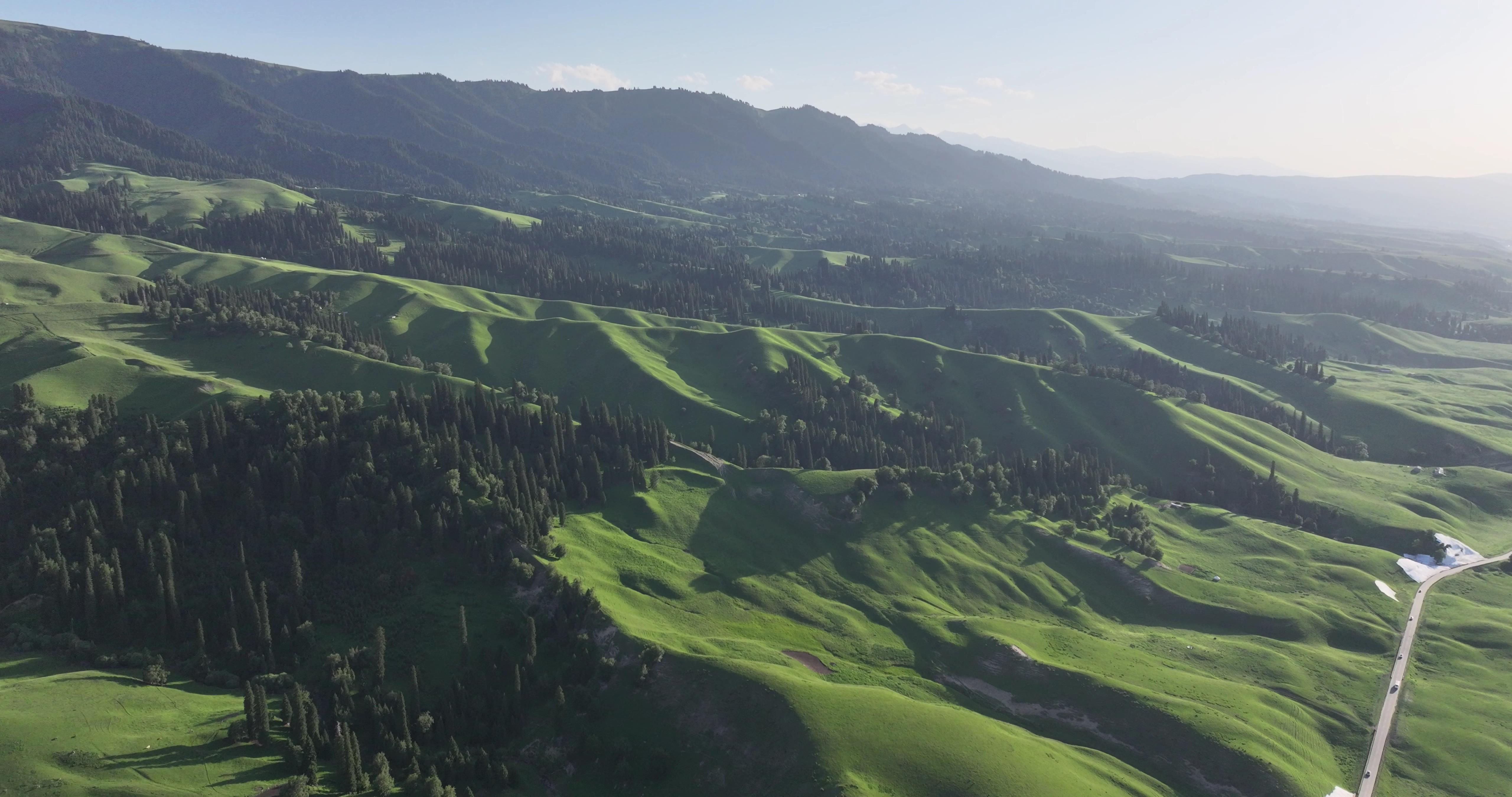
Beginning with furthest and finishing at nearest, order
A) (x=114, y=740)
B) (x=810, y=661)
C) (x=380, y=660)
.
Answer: (x=810, y=661), (x=380, y=660), (x=114, y=740)

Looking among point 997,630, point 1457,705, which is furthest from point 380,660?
point 1457,705

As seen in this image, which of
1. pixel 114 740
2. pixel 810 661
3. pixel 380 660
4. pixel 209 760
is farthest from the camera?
pixel 810 661

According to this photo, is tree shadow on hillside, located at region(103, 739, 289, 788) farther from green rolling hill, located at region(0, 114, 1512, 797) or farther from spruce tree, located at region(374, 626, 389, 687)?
spruce tree, located at region(374, 626, 389, 687)

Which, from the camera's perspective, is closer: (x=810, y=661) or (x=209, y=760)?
(x=209, y=760)

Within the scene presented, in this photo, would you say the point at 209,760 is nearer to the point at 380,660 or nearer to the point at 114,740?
the point at 114,740

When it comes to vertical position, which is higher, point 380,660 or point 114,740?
point 114,740

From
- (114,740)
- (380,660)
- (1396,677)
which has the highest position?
(114,740)
